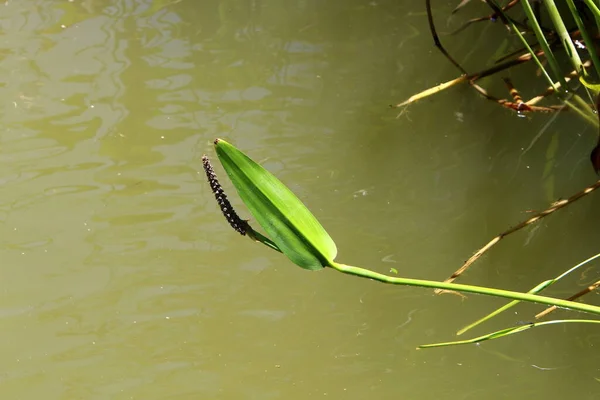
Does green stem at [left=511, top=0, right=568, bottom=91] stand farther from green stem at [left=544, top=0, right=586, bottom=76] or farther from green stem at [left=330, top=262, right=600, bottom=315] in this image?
green stem at [left=330, top=262, right=600, bottom=315]

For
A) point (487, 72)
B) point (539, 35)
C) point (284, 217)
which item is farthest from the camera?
point (487, 72)

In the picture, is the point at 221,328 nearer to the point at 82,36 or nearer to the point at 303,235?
the point at 303,235

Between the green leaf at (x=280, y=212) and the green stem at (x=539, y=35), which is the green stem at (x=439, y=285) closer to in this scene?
the green leaf at (x=280, y=212)

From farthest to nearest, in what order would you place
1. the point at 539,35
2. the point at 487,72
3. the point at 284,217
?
the point at 487,72 < the point at 539,35 < the point at 284,217

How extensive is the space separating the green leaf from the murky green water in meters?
0.50

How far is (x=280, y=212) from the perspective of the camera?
42cm

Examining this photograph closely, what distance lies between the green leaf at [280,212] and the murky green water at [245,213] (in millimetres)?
503

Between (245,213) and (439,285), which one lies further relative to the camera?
(245,213)

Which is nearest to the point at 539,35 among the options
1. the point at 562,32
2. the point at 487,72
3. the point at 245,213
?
the point at 562,32

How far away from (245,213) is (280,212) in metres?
0.61

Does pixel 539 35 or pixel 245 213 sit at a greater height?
pixel 539 35

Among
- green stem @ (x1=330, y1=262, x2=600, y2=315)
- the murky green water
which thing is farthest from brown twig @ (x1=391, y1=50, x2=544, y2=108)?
green stem @ (x1=330, y1=262, x2=600, y2=315)

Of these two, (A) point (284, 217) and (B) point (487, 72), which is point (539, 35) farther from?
(A) point (284, 217)

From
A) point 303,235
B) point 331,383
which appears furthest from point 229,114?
point 303,235
